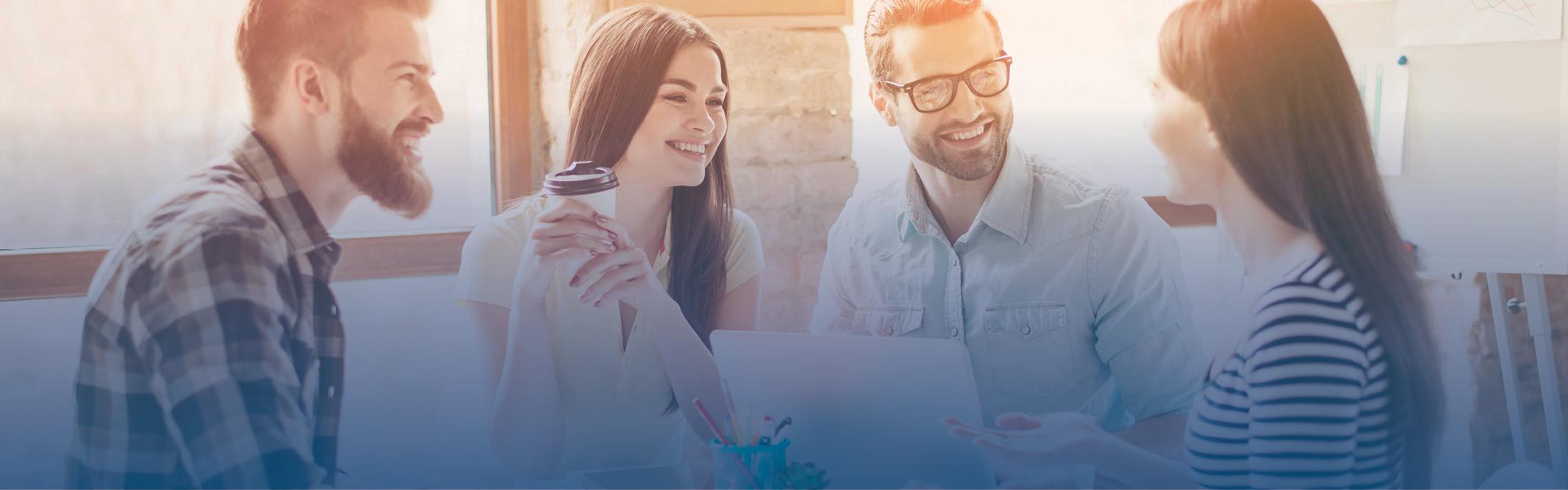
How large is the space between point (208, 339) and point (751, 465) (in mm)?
1095

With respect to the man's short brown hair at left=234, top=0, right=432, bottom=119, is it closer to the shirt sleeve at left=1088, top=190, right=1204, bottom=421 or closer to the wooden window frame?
the wooden window frame

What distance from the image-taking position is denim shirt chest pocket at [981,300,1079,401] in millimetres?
2318

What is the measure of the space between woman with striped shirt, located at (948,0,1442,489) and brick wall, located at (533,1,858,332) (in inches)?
20.9

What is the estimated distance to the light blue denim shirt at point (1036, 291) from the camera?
2.28 m

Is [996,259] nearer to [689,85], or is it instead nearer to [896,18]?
[896,18]

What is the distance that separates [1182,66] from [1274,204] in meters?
0.33

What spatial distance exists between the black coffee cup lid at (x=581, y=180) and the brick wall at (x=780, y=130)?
1.8 inches

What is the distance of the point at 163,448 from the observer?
2195 mm

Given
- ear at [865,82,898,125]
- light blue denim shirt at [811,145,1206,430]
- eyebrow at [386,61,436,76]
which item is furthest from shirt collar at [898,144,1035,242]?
eyebrow at [386,61,436,76]

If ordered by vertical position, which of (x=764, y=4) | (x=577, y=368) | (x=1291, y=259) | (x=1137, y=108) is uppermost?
(x=764, y=4)

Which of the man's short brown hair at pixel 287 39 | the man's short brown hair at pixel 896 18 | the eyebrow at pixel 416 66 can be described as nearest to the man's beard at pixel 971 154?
the man's short brown hair at pixel 896 18

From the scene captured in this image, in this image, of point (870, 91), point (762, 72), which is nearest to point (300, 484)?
point (762, 72)

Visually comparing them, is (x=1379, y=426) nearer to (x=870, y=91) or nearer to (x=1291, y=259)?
(x=1291, y=259)

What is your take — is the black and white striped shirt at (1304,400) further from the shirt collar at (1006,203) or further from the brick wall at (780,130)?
the brick wall at (780,130)
